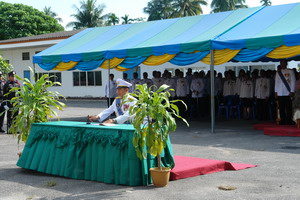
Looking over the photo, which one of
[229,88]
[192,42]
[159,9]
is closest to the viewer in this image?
[192,42]

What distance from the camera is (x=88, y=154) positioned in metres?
7.54

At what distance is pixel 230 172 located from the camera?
26.2 feet

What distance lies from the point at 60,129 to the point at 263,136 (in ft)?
21.0

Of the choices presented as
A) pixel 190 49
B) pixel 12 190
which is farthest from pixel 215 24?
pixel 12 190

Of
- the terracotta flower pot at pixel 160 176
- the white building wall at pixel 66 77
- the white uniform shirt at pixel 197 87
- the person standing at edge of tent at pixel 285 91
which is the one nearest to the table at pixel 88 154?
the terracotta flower pot at pixel 160 176

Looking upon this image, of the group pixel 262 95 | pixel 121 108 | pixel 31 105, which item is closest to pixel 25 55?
pixel 262 95

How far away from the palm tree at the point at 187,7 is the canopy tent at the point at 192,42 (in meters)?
35.4

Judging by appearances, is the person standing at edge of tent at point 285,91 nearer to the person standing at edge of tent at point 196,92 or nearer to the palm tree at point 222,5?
the person standing at edge of tent at point 196,92

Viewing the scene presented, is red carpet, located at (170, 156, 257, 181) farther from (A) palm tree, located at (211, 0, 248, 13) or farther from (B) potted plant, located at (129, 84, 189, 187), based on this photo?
(A) palm tree, located at (211, 0, 248, 13)

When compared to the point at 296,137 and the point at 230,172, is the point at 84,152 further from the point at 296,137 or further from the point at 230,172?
the point at 296,137

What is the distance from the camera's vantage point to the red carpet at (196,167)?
748cm

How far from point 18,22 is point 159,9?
1715 cm

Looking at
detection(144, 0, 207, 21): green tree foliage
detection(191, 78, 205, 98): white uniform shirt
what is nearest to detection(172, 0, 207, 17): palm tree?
detection(144, 0, 207, 21): green tree foliage

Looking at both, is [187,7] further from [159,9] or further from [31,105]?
[31,105]
